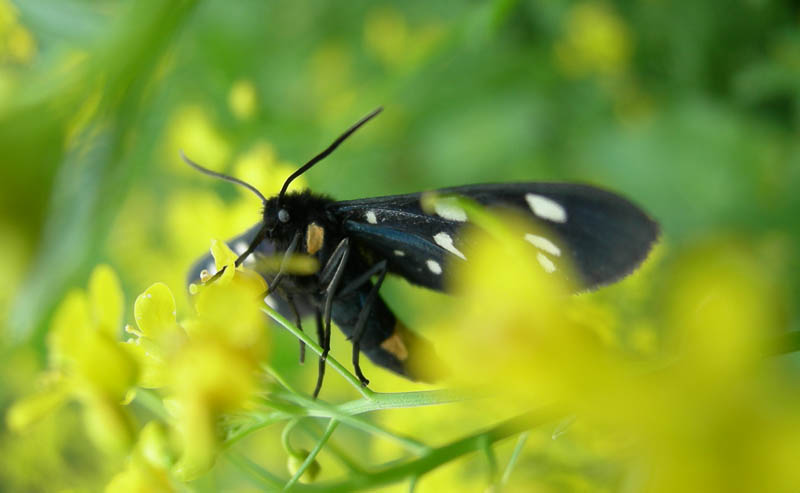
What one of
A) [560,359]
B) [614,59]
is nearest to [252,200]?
[560,359]

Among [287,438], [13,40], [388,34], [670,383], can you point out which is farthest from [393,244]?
[388,34]

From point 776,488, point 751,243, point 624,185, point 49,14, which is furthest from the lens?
point 624,185

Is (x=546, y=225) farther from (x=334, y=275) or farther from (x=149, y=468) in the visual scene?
(x=149, y=468)

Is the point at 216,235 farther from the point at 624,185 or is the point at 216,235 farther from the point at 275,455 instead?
the point at 624,185

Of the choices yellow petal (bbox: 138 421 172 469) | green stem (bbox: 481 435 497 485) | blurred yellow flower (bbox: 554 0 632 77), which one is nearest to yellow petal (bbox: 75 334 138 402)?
yellow petal (bbox: 138 421 172 469)

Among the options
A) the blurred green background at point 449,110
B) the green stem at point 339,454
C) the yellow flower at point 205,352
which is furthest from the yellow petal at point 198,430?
the blurred green background at point 449,110

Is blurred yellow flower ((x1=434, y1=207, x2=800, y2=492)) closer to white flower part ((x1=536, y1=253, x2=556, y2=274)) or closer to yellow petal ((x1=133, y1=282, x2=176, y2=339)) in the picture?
white flower part ((x1=536, y1=253, x2=556, y2=274))

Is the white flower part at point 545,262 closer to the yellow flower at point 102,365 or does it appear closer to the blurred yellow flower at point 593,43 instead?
the yellow flower at point 102,365
